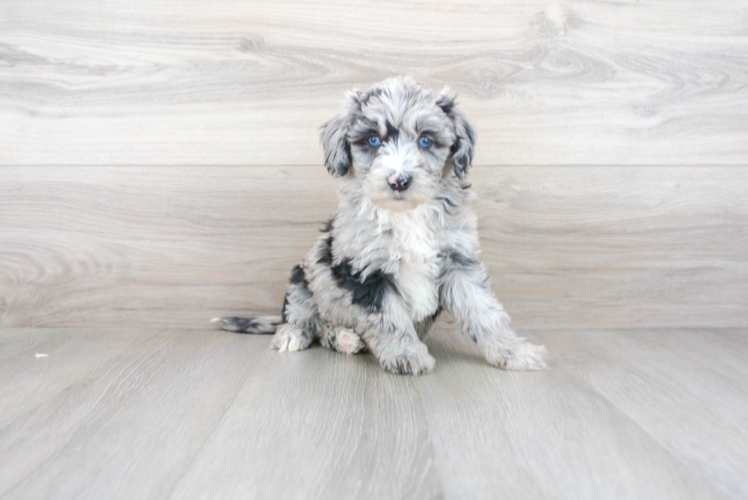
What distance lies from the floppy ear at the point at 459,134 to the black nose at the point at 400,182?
0.26 m

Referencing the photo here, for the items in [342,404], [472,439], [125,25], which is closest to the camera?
[472,439]

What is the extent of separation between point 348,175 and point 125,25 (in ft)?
4.36

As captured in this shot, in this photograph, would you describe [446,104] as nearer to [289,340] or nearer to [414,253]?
[414,253]

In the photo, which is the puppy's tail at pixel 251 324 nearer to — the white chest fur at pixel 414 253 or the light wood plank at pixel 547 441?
the white chest fur at pixel 414 253

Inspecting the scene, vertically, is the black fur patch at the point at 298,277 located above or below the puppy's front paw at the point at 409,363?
above

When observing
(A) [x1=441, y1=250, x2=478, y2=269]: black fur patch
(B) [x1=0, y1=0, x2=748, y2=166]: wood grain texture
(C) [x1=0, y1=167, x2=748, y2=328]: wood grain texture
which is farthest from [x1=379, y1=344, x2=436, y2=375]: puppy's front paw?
(B) [x1=0, y1=0, x2=748, y2=166]: wood grain texture

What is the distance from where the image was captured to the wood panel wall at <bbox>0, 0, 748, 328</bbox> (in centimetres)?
252

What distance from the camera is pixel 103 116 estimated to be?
2.56 meters

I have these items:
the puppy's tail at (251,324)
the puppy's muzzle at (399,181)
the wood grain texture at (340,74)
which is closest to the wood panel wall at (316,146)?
the wood grain texture at (340,74)

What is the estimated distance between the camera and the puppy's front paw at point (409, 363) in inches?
75.7

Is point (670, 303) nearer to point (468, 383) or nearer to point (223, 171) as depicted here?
point (468, 383)

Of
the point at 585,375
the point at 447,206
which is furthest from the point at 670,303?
the point at 447,206

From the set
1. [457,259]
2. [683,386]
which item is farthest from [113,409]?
[683,386]

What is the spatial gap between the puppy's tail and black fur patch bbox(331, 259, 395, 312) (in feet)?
2.08
